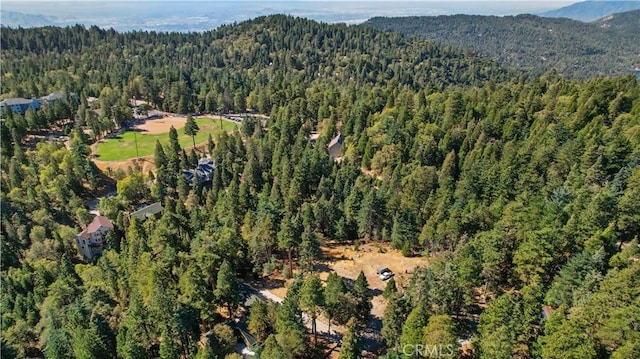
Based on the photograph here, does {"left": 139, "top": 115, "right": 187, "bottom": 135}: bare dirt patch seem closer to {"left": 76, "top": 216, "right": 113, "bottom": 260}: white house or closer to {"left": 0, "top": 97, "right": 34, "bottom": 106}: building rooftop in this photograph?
{"left": 0, "top": 97, "right": 34, "bottom": 106}: building rooftop

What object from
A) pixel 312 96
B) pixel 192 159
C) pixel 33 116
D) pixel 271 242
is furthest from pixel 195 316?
pixel 33 116

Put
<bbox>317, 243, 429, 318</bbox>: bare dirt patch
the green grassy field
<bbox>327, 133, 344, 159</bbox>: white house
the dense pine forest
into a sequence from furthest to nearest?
the green grassy field < <bbox>327, 133, 344, 159</bbox>: white house < <bbox>317, 243, 429, 318</bbox>: bare dirt patch < the dense pine forest

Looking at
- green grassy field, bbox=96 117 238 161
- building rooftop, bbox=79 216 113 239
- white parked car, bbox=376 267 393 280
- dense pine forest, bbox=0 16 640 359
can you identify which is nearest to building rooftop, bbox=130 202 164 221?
dense pine forest, bbox=0 16 640 359

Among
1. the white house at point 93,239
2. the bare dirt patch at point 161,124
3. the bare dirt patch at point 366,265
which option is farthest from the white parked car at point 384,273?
the bare dirt patch at point 161,124

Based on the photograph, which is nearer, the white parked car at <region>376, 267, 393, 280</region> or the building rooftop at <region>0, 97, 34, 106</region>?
the white parked car at <region>376, 267, 393, 280</region>

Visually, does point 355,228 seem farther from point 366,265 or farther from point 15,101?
point 15,101

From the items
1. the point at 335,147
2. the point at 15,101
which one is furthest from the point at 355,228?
the point at 15,101

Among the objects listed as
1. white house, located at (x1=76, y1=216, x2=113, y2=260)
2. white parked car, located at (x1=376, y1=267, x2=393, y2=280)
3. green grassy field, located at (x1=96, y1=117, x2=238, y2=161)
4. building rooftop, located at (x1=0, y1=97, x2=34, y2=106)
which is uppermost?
building rooftop, located at (x1=0, y1=97, x2=34, y2=106)
